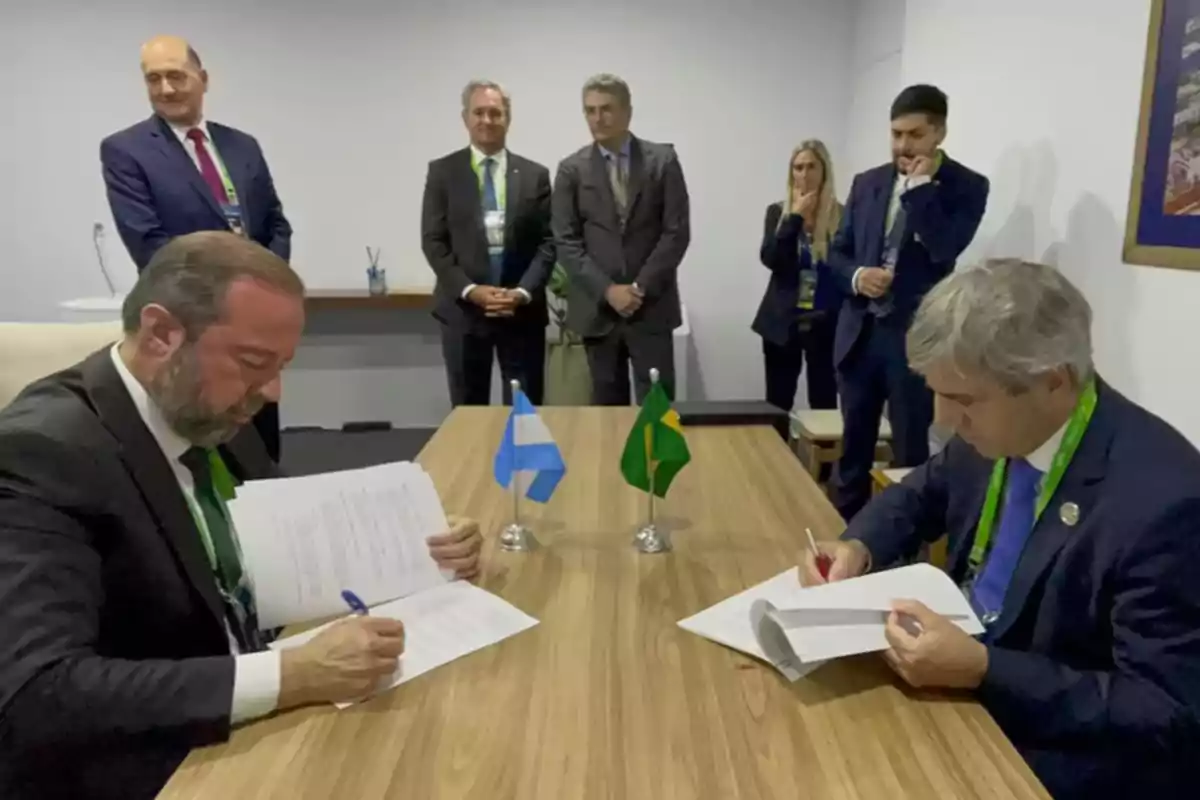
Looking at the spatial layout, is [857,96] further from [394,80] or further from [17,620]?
[17,620]

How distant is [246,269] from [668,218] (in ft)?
8.48

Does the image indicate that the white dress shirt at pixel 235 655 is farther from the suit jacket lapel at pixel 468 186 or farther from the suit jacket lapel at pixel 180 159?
the suit jacket lapel at pixel 468 186

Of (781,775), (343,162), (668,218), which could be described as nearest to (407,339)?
(343,162)

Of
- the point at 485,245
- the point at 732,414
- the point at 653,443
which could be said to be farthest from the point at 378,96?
the point at 653,443

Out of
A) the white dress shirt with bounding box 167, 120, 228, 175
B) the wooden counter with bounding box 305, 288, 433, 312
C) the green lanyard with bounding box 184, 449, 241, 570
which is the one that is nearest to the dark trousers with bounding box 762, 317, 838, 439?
the wooden counter with bounding box 305, 288, 433, 312

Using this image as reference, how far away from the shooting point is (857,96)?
17.0 feet

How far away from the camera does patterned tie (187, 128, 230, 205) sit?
329 cm

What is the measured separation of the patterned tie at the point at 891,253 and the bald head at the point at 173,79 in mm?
2311

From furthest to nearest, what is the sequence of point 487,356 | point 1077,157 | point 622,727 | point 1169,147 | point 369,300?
point 369,300 → point 487,356 → point 1077,157 → point 1169,147 → point 622,727

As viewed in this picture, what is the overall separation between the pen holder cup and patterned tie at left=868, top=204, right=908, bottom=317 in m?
2.76

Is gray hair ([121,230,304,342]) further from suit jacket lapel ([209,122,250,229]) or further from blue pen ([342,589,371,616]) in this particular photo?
Answer: suit jacket lapel ([209,122,250,229])

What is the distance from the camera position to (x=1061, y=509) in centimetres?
125

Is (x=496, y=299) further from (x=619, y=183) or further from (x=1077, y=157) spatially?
(x=1077, y=157)

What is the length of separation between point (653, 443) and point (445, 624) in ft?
1.64
